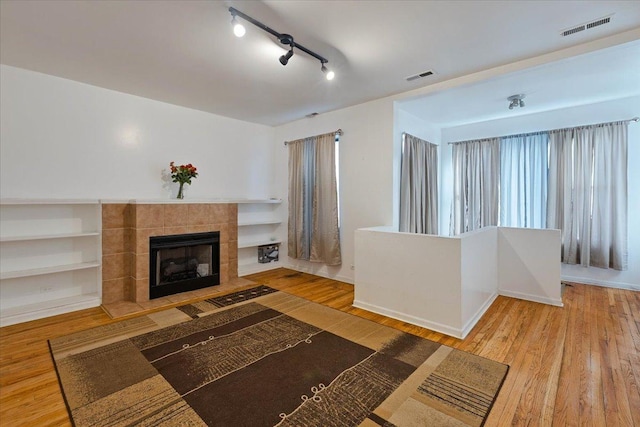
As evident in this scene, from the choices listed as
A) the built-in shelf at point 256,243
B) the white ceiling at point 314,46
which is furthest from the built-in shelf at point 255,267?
the white ceiling at point 314,46

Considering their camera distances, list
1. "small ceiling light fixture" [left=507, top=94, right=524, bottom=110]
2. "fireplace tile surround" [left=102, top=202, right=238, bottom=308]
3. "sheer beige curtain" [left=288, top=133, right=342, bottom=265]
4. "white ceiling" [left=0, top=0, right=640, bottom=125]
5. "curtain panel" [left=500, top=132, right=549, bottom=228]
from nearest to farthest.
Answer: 1. "white ceiling" [left=0, top=0, right=640, bottom=125]
2. "fireplace tile surround" [left=102, top=202, right=238, bottom=308]
3. "small ceiling light fixture" [left=507, top=94, right=524, bottom=110]
4. "sheer beige curtain" [left=288, top=133, right=342, bottom=265]
5. "curtain panel" [left=500, top=132, right=549, bottom=228]

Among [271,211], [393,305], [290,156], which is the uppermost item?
[290,156]

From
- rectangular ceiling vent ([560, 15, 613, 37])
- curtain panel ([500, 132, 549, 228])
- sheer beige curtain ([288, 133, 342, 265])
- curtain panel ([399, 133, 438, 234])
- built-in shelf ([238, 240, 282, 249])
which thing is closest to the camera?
rectangular ceiling vent ([560, 15, 613, 37])

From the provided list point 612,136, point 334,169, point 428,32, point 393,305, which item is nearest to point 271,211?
point 334,169

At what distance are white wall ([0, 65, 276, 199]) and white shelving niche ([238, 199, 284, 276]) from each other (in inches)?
20.2

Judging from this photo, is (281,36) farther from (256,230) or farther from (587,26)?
(256,230)

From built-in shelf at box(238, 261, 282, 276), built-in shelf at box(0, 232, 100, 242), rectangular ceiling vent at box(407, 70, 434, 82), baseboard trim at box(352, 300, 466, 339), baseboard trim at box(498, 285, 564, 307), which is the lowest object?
baseboard trim at box(352, 300, 466, 339)

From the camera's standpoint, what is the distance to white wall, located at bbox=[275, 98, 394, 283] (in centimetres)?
431

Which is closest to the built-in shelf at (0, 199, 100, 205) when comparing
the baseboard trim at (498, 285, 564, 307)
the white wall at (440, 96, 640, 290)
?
the baseboard trim at (498, 285, 564, 307)

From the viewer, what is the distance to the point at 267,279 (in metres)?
4.97

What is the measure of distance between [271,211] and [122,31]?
3.80 metres

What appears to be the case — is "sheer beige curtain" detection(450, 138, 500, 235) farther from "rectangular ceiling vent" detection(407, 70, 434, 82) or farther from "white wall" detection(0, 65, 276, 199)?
"white wall" detection(0, 65, 276, 199)

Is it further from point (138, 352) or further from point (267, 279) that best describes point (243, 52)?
point (267, 279)

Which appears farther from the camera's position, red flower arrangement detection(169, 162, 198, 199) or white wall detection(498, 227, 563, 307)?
red flower arrangement detection(169, 162, 198, 199)
